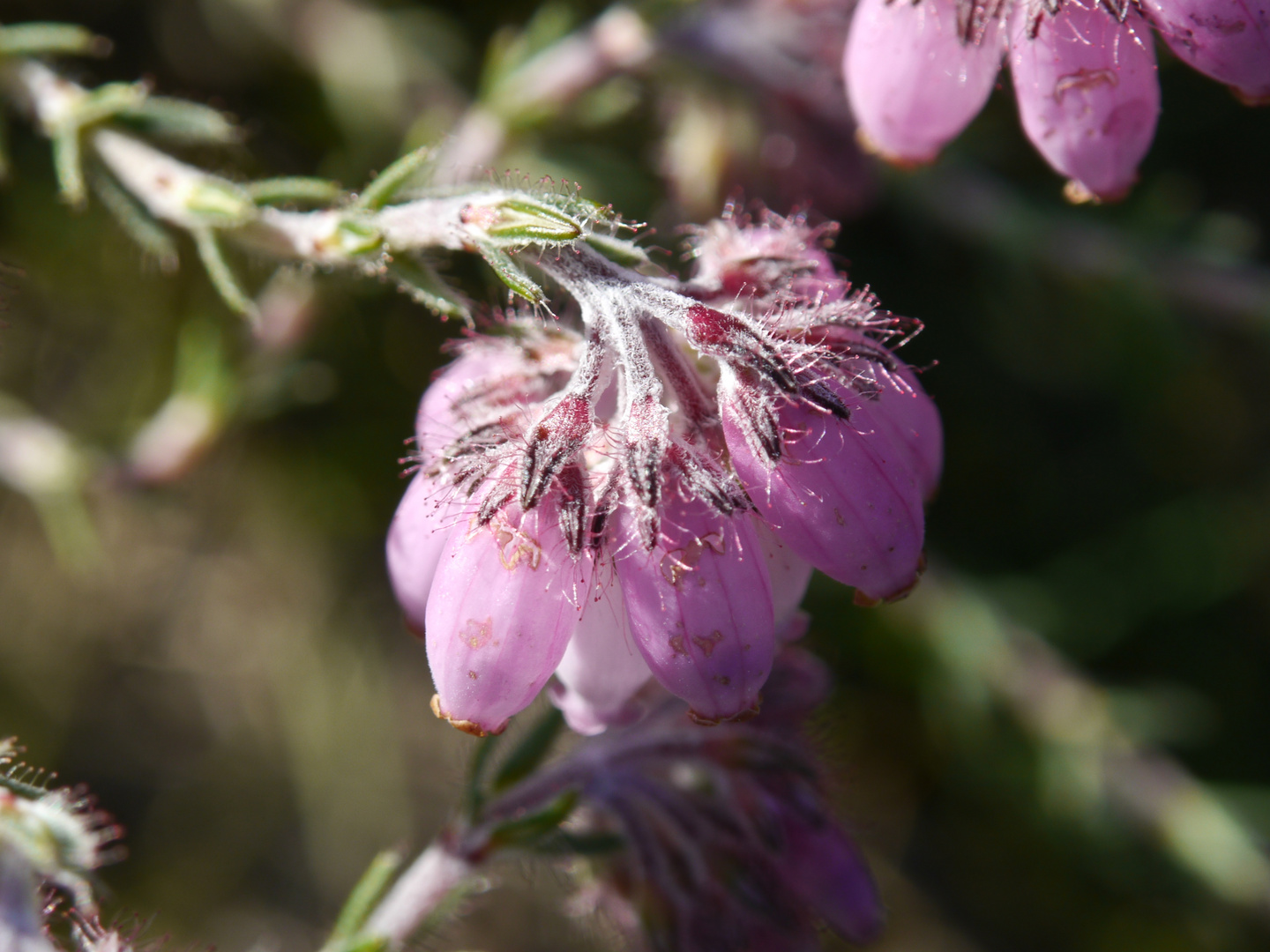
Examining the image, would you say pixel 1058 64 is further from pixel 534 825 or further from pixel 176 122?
pixel 176 122

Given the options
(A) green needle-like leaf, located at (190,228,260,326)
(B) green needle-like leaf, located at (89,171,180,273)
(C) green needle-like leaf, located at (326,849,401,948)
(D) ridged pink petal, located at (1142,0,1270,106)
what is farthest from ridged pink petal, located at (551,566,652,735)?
(B) green needle-like leaf, located at (89,171,180,273)

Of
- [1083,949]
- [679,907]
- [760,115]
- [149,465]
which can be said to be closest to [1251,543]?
[1083,949]

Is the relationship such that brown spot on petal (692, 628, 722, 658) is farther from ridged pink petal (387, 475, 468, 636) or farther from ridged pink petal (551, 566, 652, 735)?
Answer: ridged pink petal (387, 475, 468, 636)

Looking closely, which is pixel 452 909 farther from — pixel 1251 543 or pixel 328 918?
pixel 1251 543

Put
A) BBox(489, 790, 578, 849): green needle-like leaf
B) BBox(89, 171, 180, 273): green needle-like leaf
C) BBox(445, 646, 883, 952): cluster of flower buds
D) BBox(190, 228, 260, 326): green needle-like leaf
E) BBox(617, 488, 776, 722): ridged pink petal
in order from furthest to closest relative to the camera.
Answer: BBox(89, 171, 180, 273): green needle-like leaf → BBox(445, 646, 883, 952): cluster of flower buds → BBox(190, 228, 260, 326): green needle-like leaf → BBox(489, 790, 578, 849): green needle-like leaf → BBox(617, 488, 776, 722): ridged pink petal

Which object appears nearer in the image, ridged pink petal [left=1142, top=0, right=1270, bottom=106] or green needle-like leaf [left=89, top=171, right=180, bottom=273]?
ridged pink petal [left=1142, top=0, right=1270, bottom=106]
